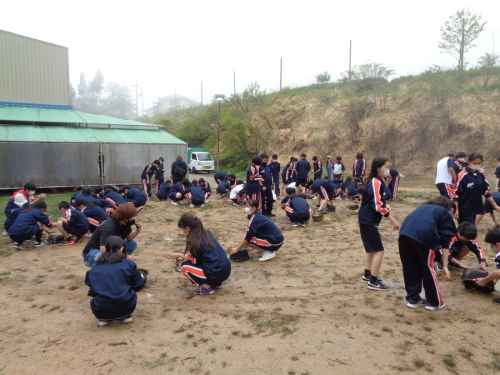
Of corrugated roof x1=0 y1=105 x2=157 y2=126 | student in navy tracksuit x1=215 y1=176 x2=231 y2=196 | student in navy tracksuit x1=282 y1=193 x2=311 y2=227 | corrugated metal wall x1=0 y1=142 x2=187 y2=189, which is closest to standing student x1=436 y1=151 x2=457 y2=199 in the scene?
student in navy tracksuit x1=282 y1=193 x2=311 y2=227

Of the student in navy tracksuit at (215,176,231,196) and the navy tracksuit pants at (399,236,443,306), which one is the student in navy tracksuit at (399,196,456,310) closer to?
the navy tracksuit pants at (399,236,443,306)

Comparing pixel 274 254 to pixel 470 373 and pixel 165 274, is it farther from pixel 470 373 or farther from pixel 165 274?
pixel 470 373

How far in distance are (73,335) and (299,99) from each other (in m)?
30.8

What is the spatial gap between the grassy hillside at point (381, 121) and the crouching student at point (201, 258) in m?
18.7

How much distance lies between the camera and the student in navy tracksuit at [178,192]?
40.1ft

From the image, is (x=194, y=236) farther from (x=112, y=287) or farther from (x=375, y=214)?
(x=375, y=214)

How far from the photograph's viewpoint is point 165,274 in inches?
232

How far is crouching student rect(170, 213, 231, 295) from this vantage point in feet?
15.9

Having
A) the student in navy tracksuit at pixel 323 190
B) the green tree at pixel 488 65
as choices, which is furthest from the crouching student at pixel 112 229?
the green tree at pixel 488 65

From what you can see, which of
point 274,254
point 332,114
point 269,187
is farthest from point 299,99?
point 274,254

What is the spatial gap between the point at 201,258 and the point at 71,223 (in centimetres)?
401

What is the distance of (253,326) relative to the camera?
13.6 feet

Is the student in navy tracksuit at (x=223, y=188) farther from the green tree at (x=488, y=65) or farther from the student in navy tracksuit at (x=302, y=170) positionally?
the green tree at (x=488, y=65)

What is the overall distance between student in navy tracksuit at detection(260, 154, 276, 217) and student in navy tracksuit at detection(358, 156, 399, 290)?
16.4 feet
